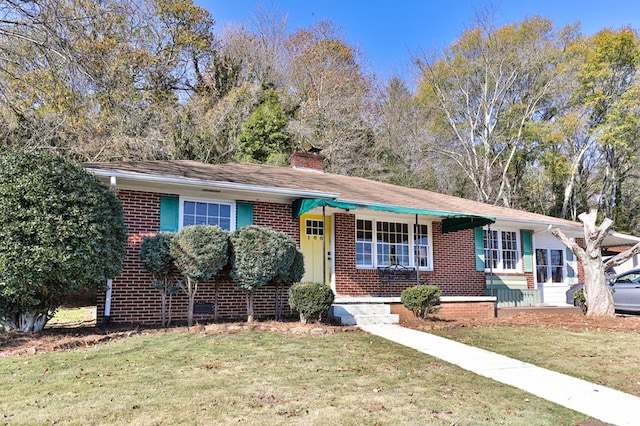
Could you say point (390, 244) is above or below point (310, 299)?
above

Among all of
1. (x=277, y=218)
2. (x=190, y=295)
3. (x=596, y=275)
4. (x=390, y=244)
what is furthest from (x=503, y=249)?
(x=190, y=295)

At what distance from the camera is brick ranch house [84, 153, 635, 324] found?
9.43m

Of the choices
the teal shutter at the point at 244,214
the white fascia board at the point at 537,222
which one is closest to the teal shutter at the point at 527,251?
the white fascia board at the point at 537,222

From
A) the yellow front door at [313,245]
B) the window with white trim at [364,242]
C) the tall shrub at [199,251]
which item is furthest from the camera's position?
the window with white trim at [364,242]

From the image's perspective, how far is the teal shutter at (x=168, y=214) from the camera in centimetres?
967

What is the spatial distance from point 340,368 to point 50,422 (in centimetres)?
324

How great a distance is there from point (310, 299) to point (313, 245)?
322 centimetres

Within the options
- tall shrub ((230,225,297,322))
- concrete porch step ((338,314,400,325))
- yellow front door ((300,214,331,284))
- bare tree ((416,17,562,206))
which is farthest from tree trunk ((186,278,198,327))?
bare tree ((416,17,562,206))

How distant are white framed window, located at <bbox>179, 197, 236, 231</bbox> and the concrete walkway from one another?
431 cm

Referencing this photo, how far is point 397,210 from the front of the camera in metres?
11.5

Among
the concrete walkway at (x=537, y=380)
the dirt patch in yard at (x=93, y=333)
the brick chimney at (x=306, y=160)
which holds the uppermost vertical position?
the brick chimney at (x=306, y=160)

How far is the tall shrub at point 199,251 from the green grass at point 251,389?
173 cm

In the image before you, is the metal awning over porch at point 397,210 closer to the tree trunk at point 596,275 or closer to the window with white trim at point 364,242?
the window with white trim at point 364,242

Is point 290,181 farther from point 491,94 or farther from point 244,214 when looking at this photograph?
point 491,94
